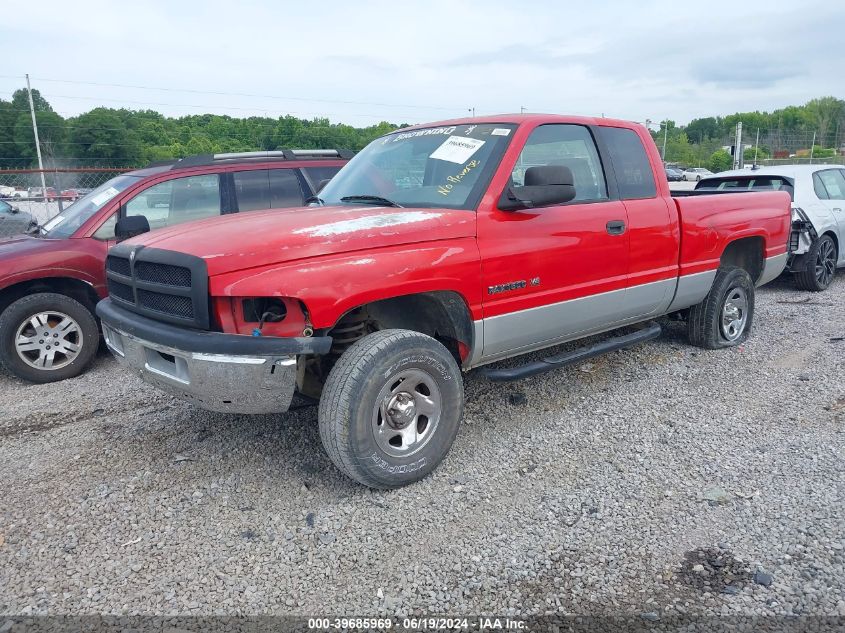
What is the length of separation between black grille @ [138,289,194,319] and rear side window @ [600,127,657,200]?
303 centimetres

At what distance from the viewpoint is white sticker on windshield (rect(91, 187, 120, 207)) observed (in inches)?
230

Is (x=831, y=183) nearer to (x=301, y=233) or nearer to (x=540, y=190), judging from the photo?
(x=540, y=190)

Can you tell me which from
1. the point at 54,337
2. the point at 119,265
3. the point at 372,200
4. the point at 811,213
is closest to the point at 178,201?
the point at 54,337

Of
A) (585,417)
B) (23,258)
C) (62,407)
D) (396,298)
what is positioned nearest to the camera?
(396,298)

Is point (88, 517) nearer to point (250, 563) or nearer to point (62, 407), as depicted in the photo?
point (250, 563)

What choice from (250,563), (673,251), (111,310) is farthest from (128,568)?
(673,251)

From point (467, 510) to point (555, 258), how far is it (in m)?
1.67

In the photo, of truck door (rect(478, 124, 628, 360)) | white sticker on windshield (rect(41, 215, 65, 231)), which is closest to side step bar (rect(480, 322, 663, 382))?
truck door (rect(478, 124, 628, 360))

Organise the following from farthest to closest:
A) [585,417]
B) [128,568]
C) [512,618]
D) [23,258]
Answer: [23,258] < [585,417] < [128,568] < [512,618]

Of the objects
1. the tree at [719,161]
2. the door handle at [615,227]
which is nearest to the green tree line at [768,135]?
the tree at [719,161]

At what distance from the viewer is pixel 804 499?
3320 mm

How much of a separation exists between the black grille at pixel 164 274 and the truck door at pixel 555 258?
1.59 meters

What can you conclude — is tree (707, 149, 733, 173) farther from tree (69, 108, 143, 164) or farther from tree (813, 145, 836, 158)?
tree (69, 108, 143, 164)

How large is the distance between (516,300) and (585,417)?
1069 mm
